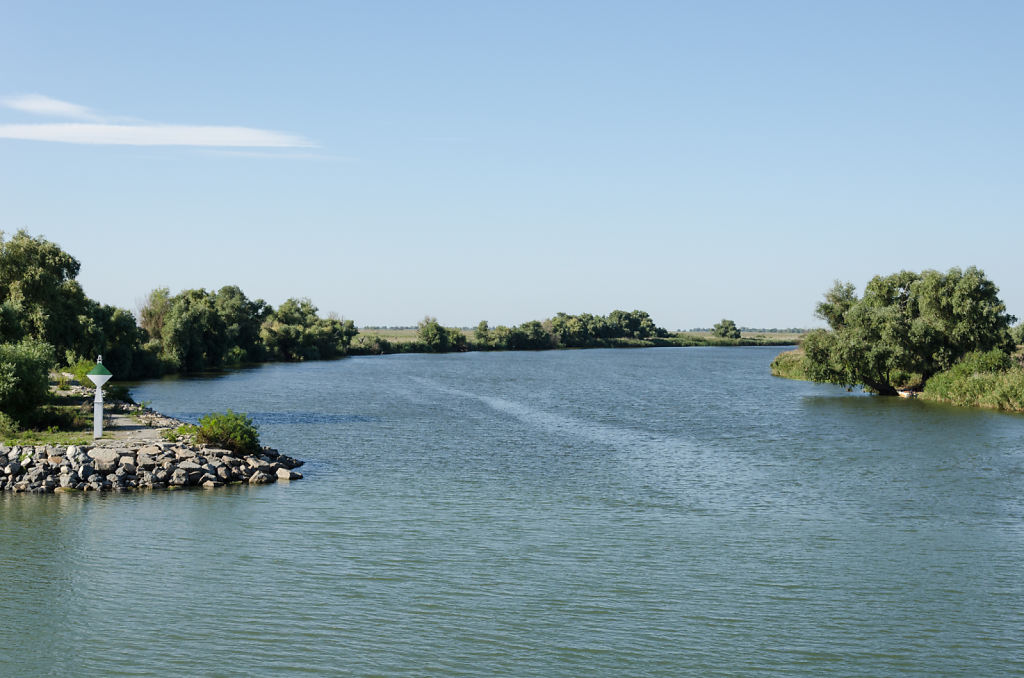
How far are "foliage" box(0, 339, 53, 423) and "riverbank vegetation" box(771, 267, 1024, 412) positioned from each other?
4558 centimetres

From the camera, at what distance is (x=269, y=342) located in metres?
122

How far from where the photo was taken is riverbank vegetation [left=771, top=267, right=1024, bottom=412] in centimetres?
5338

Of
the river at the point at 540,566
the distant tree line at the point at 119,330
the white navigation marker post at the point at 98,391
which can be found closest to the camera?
the river at the point at 540,566

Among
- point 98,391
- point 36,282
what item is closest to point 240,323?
point 36,282

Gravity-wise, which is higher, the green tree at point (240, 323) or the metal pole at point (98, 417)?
the green tree at point (240, 323)

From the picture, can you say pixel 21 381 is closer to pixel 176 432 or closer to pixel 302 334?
pixel 176 432

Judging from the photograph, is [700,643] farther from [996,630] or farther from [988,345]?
[988,345]

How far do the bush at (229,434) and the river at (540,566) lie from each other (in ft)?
7.02

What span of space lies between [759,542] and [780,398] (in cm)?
4062

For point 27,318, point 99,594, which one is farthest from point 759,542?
point 27,318

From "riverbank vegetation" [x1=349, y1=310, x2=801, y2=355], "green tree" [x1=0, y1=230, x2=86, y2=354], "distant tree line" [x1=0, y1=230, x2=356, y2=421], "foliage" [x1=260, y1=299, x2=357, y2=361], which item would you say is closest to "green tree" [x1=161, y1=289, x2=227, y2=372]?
"distant tree line" [x1=0, y1=230, x2=356, y2=421]

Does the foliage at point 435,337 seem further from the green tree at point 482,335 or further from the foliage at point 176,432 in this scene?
the foliage at point 176,432

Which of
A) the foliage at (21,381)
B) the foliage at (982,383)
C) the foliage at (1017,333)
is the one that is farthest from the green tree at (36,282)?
the foliage at (1017,333)

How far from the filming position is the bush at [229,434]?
26234 mm
